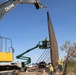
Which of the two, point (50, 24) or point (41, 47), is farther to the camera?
point (41, 47)

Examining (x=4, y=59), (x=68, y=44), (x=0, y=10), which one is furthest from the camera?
(x=68, y=44)

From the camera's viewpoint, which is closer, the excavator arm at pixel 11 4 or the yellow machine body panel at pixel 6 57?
the yellow machine body panel at pixel 6 57

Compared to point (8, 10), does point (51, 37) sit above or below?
below

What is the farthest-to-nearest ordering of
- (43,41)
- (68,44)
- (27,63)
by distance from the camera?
1. (68,44)
2. (27,63)
3. (43,41)

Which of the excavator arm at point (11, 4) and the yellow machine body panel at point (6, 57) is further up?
the excavator arm at point (11, 4)

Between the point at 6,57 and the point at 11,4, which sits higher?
the point at 11,4

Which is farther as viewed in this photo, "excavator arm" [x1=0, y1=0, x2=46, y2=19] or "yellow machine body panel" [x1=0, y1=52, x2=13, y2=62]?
"excavator arm" [x1=0, y1=0, x2=46, y2=19]

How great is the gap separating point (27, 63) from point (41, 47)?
4013 millimetres

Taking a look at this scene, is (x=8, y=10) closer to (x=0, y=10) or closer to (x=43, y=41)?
(x=0, y=10)

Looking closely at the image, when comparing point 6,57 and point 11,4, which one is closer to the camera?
point 6,57

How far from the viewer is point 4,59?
57.9 feet

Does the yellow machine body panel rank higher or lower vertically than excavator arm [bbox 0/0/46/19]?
lower

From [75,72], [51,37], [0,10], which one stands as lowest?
[75,72]

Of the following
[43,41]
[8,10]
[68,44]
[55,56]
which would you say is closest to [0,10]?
[8,10]
